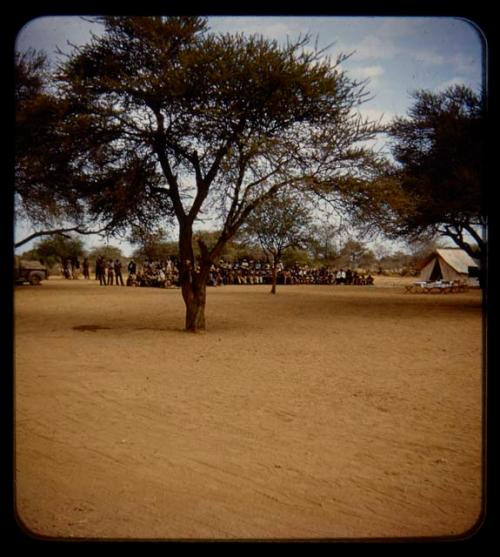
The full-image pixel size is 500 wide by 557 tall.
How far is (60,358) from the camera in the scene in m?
7.95

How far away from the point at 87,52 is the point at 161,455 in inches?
425

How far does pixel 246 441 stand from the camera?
4152mm

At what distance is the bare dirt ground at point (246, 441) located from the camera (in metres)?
2.87

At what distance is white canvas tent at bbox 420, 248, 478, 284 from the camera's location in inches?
1406

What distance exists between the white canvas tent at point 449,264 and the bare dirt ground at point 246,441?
95.4ft

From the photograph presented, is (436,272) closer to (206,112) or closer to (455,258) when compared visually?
(455,258)

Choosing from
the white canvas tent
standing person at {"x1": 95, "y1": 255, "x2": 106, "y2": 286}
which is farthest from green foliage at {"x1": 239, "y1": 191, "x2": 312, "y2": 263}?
the white canvas tent

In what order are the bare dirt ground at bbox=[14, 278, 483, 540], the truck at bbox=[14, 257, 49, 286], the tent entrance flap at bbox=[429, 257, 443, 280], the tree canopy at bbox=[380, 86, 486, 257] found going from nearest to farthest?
the bare dirt ground at bbox=[14, 278, 483, 540] < the tree canopy at bbox=[380, 86, 486, 257] < the truck at bbox=[14, 257, 49, 286] < the tent entrance flap at bbox=[429, 257, 443, 280]

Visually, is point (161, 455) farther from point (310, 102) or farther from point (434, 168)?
point (434, 168)

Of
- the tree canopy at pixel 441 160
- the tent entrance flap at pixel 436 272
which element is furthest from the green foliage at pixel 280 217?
the tent entrance flap at pixel 436 272

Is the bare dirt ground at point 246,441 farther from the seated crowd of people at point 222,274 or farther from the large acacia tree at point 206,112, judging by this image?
the seated crowd of people at point 222,274

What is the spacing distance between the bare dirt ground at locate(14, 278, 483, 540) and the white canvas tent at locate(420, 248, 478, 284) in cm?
2908

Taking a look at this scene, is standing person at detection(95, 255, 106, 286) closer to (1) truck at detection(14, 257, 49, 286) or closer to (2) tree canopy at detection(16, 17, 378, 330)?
(1) truck at detection(14, 257, 49, 286)
